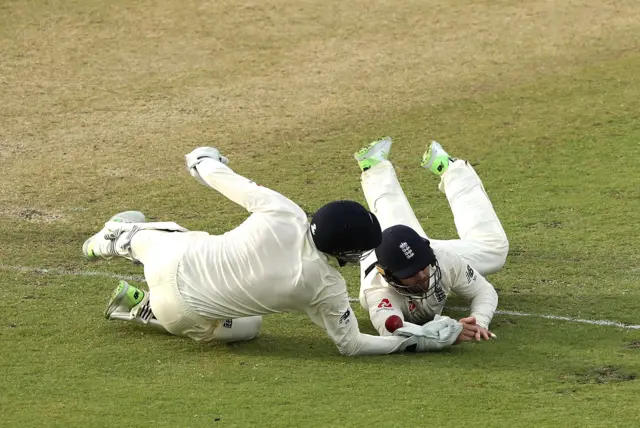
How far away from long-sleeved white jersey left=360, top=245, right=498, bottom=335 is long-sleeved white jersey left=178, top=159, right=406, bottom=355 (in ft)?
1.74

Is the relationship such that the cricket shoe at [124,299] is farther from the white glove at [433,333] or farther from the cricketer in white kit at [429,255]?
the white glove at [433,333]

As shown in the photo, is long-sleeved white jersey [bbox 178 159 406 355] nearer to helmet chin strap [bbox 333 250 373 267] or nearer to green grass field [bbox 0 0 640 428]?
helmet chin strap [bbox 333 250 373 267]

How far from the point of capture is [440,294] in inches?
313

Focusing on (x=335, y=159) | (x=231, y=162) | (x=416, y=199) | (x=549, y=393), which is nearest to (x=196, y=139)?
(x=231, y=162)

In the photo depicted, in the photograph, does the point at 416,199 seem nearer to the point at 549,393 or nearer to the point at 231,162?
the point at 231,162

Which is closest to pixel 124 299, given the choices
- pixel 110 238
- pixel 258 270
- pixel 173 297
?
pixel 110 238

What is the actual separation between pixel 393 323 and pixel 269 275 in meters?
0.96

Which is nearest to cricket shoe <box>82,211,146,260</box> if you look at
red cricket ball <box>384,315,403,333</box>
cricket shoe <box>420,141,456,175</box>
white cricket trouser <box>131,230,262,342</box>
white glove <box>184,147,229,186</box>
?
white cricket trouser <box>131,230,262,342</box>

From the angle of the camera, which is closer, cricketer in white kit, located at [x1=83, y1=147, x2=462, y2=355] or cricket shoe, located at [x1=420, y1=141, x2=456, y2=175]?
cricketer in white kit, located at [x1=83, y1=147, x2=462, y2=355]

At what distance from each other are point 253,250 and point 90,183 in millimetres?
4648

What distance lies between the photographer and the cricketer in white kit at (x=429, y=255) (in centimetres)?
760

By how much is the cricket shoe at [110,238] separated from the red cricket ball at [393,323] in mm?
1719

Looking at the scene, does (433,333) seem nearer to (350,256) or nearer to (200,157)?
(350,256)

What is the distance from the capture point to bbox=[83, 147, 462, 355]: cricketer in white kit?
7039 mm
